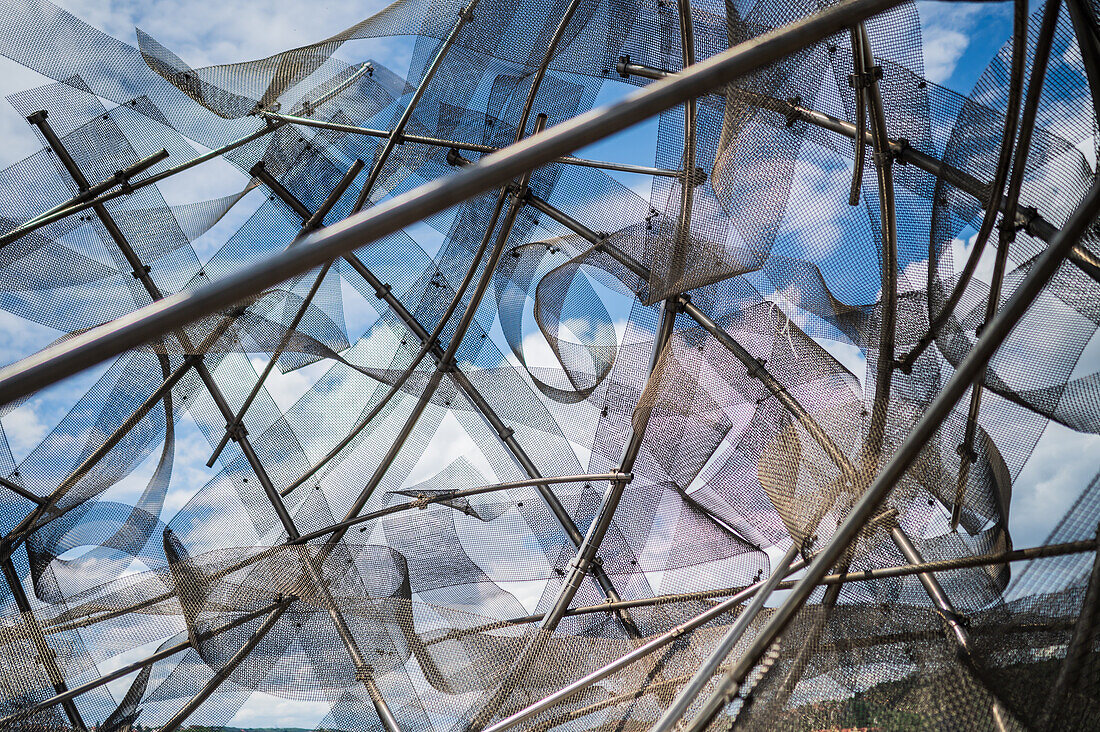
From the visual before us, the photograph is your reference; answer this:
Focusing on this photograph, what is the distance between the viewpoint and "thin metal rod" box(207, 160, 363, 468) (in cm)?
852

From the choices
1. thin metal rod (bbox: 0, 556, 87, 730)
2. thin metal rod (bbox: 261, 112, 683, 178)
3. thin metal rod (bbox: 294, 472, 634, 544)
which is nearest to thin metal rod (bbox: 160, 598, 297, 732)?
thin metal rod (bbox: 0, 556, 87, 730)

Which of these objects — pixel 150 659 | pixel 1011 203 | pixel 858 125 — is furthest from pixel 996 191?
pixel 150 659

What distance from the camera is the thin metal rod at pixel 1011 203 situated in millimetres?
4461

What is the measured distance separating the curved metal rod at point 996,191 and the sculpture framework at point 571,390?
29 mm

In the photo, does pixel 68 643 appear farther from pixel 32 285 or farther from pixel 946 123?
pixel 946 123

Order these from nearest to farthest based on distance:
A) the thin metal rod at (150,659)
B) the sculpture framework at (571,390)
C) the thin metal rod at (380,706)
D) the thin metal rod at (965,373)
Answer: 1. the thin metal rod at (965,373)
2. the sculpture framework at (571,390)
3. the thin metal rod at (150,659)
4. the thin metal rod at (380,706)

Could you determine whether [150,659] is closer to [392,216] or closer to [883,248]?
[392,216]

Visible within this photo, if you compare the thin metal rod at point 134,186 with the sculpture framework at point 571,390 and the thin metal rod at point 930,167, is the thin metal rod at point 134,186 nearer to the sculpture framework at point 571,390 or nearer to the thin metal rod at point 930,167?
the sculpture framework at point 571,390

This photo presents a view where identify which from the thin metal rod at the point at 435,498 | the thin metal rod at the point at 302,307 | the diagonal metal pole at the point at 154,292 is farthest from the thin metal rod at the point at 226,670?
the thin metal rod at the point at 302,307

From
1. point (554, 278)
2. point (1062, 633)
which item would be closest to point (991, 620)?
point (1062, 633)

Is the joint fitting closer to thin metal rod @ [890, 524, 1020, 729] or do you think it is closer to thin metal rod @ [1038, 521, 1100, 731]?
thin metal rod @ [890, 524, 1020, 729]

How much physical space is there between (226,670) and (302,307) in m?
3.92

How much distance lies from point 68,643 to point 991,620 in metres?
7.85

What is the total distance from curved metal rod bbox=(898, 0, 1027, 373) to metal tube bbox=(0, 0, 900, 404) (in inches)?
→ 98.9
